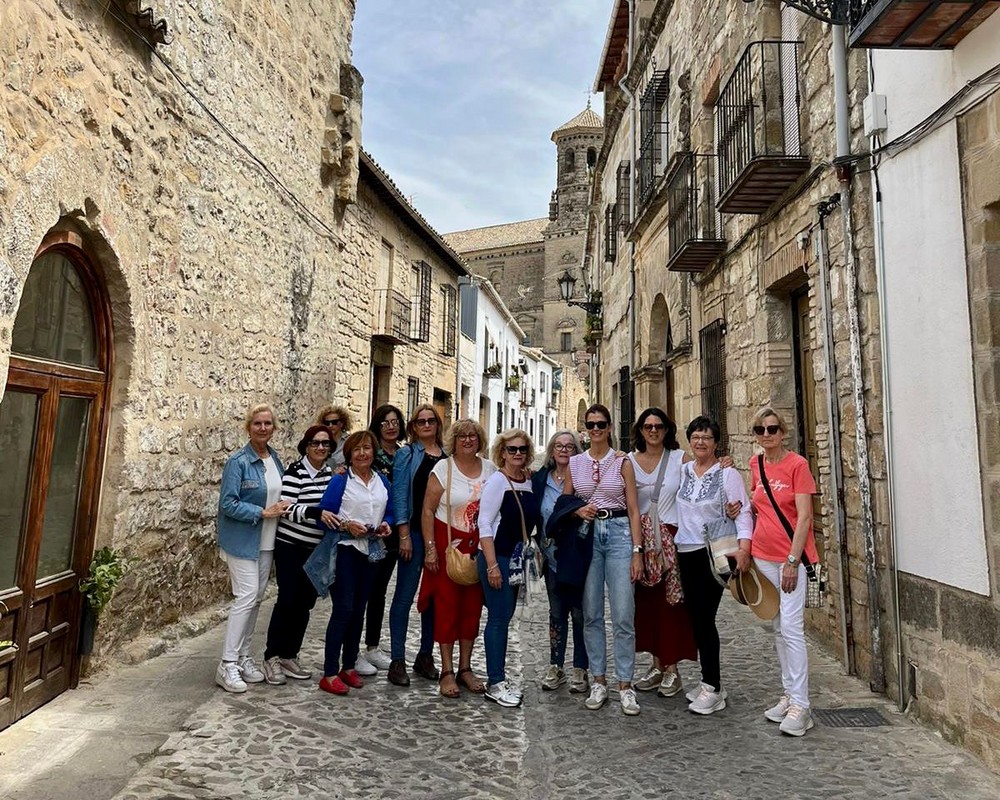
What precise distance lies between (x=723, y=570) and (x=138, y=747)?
287 cm

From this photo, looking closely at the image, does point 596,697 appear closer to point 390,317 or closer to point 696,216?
point 696,216

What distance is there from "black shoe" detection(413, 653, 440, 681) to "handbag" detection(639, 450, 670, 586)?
137 cm

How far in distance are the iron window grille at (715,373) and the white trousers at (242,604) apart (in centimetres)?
460

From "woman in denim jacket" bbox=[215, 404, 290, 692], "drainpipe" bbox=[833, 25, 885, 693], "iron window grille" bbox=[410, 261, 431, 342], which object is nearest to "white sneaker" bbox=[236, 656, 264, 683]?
"woman in denim jacket" bbox=[215, 404, 290, 692]

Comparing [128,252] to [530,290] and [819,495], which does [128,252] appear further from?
[530,290]

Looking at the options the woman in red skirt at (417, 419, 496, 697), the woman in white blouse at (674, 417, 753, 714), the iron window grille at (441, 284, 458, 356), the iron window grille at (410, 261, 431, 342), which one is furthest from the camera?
the iron window grille at (441, 284, 458, 356)

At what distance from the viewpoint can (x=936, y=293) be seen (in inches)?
134

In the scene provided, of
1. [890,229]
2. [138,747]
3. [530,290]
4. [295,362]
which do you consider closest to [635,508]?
[890,229]

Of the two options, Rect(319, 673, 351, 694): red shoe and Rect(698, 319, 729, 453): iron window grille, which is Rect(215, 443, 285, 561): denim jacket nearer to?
Rect(319, 673, 351, 694): red shoe

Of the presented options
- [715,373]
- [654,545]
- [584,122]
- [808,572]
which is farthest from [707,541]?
[584,122]

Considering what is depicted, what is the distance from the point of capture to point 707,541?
364 centimetres

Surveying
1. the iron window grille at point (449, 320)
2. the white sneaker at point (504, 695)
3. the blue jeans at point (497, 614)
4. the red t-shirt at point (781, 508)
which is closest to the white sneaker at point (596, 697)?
the white sneaker at point (504, 695)

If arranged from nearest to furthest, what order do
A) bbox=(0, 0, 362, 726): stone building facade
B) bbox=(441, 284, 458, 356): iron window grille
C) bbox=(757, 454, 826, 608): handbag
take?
bbox=(0, 0, 362, 726): stone building facade
bbox=(757, 454, 826, 608): handbag
bbox=(441, 284, 458, 356): iron window grille

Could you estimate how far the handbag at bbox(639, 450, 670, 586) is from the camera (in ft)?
12.1
